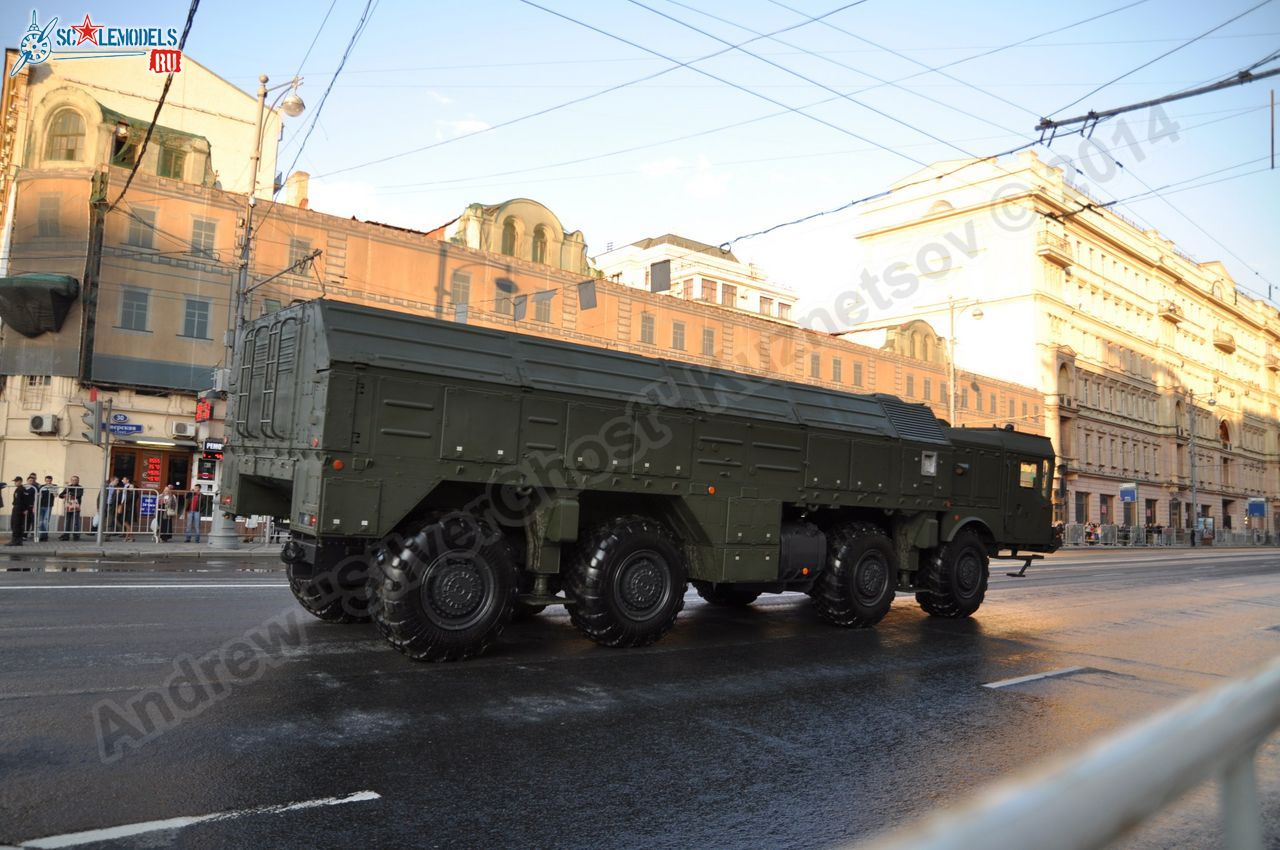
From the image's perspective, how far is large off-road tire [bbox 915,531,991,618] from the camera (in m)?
11.7

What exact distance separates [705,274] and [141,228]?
5883 cm

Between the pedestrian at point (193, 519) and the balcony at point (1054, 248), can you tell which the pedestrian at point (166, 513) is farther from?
the balcony at point (1054, 248)

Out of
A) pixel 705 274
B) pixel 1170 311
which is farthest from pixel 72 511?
pixel 1170 311

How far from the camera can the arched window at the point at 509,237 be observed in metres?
37.6

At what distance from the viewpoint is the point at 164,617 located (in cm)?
903

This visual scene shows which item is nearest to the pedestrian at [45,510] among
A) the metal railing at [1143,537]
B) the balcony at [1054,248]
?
the metal railing at [1143,537]

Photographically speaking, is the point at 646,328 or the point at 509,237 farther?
the point at 646,328

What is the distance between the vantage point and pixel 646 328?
131ft

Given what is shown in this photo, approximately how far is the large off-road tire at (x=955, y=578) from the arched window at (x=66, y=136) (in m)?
30.9

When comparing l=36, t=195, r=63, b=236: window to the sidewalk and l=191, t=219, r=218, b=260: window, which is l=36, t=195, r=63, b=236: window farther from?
the sidewalk

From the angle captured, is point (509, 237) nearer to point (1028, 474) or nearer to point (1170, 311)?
point (1028, 474)

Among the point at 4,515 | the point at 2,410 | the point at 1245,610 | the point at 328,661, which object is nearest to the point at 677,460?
the point at 328,661

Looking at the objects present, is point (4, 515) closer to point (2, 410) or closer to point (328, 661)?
point (2, 410)

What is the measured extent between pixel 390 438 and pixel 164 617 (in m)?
3.94
